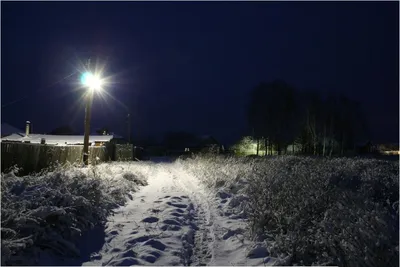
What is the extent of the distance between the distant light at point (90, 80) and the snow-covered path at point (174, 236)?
715cm

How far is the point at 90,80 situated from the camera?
15016 mm

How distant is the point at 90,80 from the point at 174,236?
10440 mm

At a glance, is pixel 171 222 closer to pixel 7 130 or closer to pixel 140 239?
pixel 140 239

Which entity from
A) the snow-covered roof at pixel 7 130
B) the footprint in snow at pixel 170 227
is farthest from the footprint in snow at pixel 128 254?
the snow-covered roof at pixel 7 130

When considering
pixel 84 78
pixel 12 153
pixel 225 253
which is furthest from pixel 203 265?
pixel 84 78

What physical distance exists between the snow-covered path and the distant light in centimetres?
715

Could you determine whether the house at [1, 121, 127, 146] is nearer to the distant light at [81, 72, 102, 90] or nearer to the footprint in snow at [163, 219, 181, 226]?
the distant light at [81, 72, 102, 90]

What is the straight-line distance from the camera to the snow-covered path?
5531 millimetres

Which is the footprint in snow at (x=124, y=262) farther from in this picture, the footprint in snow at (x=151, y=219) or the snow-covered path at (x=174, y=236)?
the footprint in snow at (x=151, y=219)

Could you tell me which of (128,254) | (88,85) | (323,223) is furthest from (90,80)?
(323,223)

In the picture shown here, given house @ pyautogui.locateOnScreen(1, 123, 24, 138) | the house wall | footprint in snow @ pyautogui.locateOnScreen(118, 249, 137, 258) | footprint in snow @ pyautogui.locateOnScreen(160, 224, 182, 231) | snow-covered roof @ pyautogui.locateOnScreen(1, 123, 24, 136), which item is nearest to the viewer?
footprint in snow @ pyautogui.locateOnScreen(118, 249, 137, 258)

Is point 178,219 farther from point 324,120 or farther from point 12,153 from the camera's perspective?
point 324,120

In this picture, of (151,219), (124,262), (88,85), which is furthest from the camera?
(88,85)

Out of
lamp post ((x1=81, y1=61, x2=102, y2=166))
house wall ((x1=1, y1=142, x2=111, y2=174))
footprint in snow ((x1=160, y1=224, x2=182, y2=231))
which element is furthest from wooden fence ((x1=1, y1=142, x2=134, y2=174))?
footprint in snow ((x1=160, y1=224, x2=182, y2=231))
